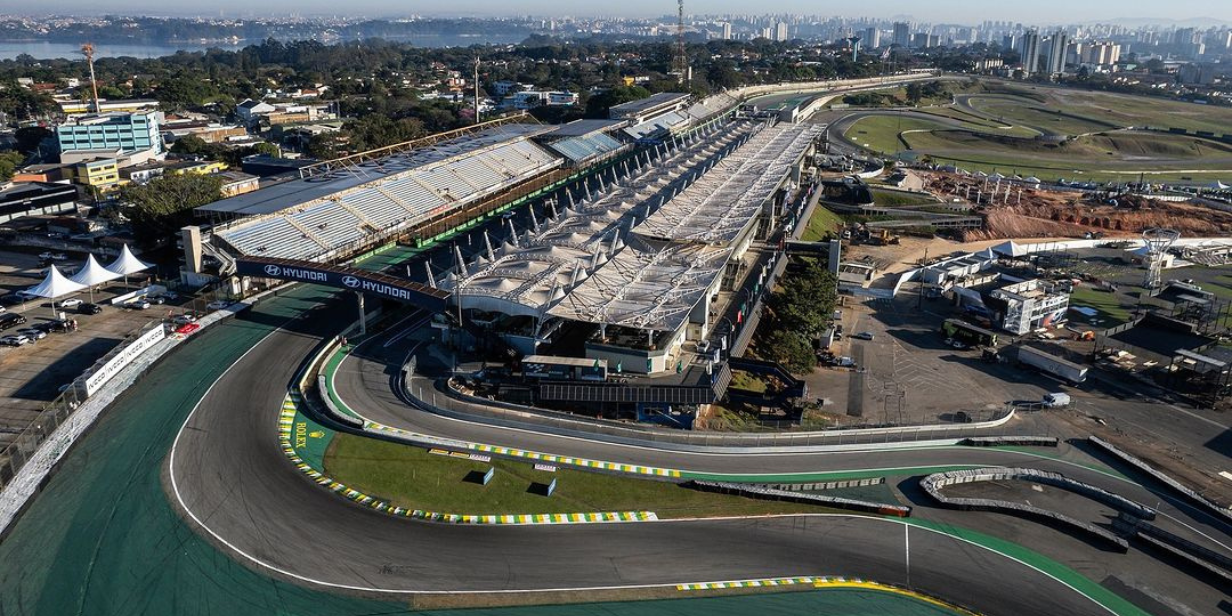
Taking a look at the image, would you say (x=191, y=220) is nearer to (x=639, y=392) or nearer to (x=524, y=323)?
(x=524, y=323)

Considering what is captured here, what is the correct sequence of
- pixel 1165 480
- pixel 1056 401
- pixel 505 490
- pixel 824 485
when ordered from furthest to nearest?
pixel 1056 401 → pixel 1165 480 → pixel 824 485 → pixel 505 490

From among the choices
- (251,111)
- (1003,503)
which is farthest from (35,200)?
(1003,503)

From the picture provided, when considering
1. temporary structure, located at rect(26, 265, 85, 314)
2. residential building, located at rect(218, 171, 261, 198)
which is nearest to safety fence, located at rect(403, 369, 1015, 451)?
temporary structure, located at rect(26, 265, 85, 314)

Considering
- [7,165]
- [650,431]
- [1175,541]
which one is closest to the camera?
[1175,541]

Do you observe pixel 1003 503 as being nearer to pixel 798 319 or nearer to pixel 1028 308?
pixel 798 319

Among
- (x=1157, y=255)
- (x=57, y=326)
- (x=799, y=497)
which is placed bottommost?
(x=799, y=497)

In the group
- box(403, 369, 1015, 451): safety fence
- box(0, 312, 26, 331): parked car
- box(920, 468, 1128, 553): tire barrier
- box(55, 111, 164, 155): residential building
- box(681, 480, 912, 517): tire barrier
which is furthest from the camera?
box(55, 111, 164, 155): residential building

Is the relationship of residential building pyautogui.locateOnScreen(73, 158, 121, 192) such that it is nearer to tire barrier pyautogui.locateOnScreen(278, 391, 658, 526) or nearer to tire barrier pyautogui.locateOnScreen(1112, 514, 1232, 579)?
tire barrier pyautogui.locateOnScreen(278, 391, 658, 526)

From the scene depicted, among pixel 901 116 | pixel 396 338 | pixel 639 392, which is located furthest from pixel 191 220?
pixel 901 116

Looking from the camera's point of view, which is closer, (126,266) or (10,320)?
(10,320)
